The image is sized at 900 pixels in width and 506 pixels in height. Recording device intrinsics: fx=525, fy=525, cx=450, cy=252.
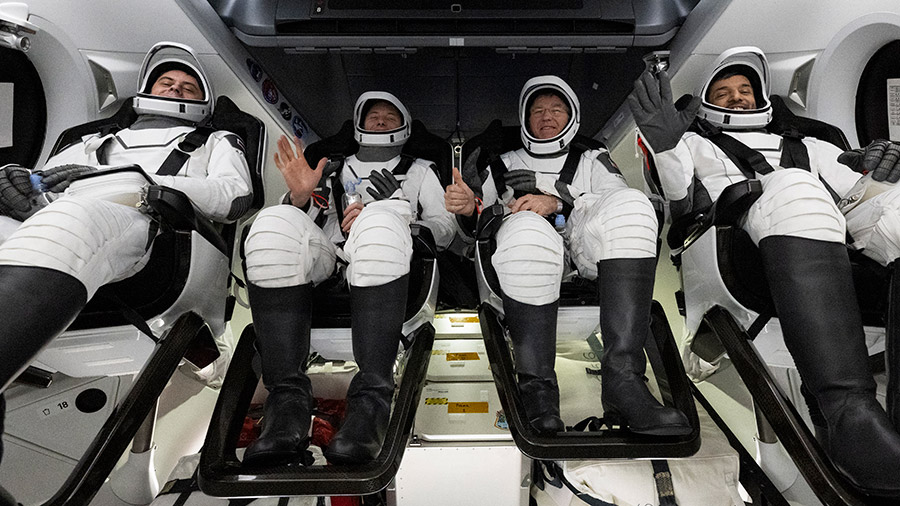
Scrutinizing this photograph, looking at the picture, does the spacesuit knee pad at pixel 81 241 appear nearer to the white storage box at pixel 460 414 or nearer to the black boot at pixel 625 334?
the white storage box at pixel 460 414

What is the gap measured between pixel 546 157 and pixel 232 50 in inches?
54.3

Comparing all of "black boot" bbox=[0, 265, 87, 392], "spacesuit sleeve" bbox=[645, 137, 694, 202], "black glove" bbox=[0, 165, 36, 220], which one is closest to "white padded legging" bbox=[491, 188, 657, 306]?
"spacesuit sleeve" bbox=[645, 137, 694, 202]

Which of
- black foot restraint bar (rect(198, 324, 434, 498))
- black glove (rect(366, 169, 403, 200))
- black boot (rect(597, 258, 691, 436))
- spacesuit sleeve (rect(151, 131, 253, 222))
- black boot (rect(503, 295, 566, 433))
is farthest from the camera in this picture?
black glove (rect(366, 169, 403, 200))

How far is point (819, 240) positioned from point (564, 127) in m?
0.97

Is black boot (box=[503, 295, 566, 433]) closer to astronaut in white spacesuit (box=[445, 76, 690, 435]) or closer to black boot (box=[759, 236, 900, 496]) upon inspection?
astronaut in white spacesuit (box=[445, 76, 690, 435])

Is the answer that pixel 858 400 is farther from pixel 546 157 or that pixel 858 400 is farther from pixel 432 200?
pixel 432 200

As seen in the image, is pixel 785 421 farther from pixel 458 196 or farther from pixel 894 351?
pixel 458 196

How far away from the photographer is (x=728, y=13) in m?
1.98

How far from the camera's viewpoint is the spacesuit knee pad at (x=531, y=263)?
1.36m

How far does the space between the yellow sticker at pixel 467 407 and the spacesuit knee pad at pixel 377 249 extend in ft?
2.29

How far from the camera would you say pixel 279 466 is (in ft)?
3.84

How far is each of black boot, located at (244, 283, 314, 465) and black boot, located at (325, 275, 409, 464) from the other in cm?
13

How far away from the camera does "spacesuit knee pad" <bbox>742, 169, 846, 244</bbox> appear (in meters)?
1.20

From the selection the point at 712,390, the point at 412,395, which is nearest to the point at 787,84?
the point at 712,390
